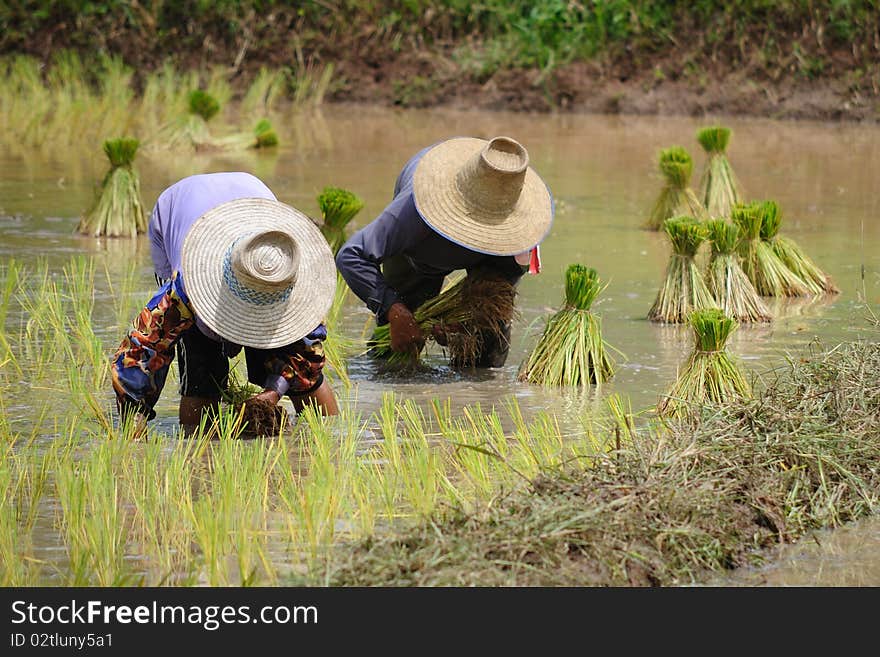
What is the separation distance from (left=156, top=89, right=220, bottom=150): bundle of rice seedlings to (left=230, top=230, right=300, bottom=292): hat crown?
801 centimetres

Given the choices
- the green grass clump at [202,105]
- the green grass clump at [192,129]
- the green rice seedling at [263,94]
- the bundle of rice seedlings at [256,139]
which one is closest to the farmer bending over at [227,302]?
the green grass clump at [192,129]

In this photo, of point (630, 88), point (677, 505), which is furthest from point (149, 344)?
point (630, 88)

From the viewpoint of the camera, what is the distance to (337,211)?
6617 millimetres

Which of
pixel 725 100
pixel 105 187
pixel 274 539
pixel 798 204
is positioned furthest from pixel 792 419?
pixel 725 100

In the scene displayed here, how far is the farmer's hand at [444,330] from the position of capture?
18.3 feet

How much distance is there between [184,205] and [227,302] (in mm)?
489

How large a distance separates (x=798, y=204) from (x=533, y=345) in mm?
4391

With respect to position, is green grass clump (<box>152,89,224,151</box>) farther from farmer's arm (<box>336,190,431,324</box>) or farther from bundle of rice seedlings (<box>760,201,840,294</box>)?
farmer's arm (<box>336,190,431,324</box>)

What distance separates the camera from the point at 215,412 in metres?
4.68

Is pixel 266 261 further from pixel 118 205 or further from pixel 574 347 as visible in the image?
pixel 118 205

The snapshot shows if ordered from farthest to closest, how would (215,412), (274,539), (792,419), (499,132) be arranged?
(499,132) < (215,412) < (792,419) < (274,539)

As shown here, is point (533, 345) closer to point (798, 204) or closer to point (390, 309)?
point (390, 309)

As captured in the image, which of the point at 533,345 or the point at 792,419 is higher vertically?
the point at 792,419

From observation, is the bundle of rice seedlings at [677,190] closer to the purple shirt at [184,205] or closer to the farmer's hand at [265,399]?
the purple shirt at [184,205]
